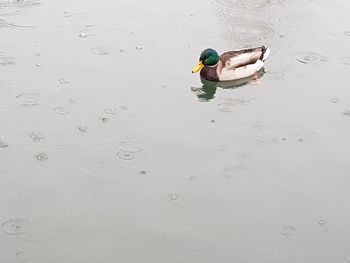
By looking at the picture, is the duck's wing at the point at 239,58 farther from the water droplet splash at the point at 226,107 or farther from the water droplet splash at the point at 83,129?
the water droplet splash at the point at 83,129

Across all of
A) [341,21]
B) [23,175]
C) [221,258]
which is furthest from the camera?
[341,21]

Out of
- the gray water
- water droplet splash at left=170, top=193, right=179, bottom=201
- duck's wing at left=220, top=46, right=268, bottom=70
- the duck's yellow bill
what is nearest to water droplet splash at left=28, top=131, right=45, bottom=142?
the gray water

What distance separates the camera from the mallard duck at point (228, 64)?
8.80 m

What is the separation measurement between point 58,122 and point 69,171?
1.09 meters

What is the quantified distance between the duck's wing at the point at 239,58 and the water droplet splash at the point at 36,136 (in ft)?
10.7

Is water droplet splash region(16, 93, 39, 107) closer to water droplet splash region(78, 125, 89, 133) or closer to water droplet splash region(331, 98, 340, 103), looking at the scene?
water droplet splash region(78, 125, 89, 133)

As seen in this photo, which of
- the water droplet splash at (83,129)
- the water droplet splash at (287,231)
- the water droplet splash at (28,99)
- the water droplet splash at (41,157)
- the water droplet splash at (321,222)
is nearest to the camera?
the water droplet splash at (287,231)

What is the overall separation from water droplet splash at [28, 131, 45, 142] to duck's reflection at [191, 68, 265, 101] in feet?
8.29

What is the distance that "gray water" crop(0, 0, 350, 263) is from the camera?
5.61 meters

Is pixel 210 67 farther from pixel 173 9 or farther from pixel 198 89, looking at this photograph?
pixel 173 9

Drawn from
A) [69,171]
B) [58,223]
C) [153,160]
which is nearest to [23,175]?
[69,171]

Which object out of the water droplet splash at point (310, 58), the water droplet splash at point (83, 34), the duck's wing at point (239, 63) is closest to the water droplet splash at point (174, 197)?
the duck's wing at point (239, 63)

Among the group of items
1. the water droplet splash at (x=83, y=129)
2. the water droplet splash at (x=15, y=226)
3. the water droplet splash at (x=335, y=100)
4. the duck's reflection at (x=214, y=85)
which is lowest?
the duck's reflection at (x=214, y=85)

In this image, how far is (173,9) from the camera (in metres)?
11.0
